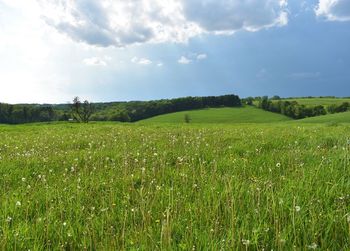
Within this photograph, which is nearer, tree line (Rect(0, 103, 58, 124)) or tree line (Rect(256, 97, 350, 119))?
tree line (Rect(256, 97, 350, 119))

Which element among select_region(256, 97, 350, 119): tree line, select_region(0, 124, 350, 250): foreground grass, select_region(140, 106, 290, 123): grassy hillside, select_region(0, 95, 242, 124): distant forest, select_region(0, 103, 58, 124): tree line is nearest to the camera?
select_region(0, 124, 350, 250): foreground grass

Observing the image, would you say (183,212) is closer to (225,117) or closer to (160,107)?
(225,117)

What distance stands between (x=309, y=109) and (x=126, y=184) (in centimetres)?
15208

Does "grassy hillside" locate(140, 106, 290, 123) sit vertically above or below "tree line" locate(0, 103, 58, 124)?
below

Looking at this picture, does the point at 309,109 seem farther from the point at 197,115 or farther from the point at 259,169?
the point at 259,169

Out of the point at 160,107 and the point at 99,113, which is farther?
the point at 160,107

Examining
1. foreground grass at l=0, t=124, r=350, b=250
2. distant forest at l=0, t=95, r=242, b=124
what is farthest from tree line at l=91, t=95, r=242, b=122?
foreground grass at l=0, t=124, r=350, b=250

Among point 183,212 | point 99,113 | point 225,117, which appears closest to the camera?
point 183,212

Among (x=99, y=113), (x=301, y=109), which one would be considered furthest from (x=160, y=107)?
(x=301, y=109)

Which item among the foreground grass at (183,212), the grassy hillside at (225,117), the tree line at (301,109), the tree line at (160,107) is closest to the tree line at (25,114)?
the tree line at (160,107)

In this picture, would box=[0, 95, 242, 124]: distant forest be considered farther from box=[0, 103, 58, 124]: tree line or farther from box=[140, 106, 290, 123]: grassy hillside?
box=[140, 106, 290, 123]: grassy hillside

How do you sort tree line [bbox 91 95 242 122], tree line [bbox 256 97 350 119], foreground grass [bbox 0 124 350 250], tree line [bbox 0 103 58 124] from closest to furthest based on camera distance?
foreground grass [bbox 0 124 350 250]
tree line [bbox 256 97 350 119]
tree line [bbox 91 95 242 122]
tree line [bbox 0 103 58 124]

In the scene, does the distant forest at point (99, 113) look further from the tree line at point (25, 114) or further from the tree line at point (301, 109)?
the tree line at point (301, 109)

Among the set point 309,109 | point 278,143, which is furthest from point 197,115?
point 278,143
